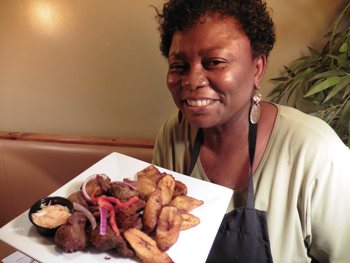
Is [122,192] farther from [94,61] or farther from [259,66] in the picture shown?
[94,61]

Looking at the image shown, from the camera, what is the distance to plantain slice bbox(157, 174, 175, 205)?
912mm

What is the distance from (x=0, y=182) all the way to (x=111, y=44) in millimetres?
1446

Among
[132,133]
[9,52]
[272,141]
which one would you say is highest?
[9,52]

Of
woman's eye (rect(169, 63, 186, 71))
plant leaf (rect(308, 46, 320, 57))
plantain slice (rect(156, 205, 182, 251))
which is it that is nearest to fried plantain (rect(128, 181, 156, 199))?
plantain slice (rect(156, 205, 182, 251))

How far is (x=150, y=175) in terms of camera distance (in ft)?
3.34

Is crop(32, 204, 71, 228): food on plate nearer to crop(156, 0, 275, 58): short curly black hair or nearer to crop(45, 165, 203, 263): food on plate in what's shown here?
crop(45, 165, 203, 263): food on plate

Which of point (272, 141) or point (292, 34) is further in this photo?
point (292, 34)

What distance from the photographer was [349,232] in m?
0.97

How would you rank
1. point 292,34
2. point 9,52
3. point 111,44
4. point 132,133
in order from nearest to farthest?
point 292,34, point 111,44, point 9,52, point 132,133

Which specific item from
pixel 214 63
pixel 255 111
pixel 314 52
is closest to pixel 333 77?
pixel 314 52

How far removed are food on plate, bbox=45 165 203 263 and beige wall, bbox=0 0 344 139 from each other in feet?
3.78

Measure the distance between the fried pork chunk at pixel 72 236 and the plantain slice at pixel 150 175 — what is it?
0.31 metres

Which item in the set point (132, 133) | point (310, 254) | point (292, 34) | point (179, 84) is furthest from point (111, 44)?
point (310, 254)

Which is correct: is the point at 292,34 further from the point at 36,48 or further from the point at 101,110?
the point at 36,48
